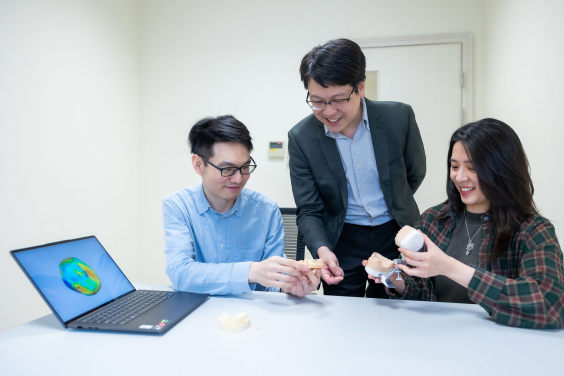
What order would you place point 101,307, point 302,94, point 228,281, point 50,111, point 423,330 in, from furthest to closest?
point 302,94 < point 50,111 < point 228,281 < point 101,307 < point 423,330

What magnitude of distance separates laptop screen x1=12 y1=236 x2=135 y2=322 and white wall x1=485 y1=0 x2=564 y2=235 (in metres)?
2.09

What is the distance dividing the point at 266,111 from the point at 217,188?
2020 millimetres

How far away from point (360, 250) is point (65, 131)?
2.28 meters

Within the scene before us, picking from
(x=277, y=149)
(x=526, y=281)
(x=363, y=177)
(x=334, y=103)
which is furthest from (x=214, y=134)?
(x=277, y=149)

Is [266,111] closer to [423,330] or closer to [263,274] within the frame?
[263,274]

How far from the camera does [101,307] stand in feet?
4.10

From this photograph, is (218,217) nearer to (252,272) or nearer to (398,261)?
(252,272)

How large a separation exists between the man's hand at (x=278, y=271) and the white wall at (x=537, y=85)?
1.47 m

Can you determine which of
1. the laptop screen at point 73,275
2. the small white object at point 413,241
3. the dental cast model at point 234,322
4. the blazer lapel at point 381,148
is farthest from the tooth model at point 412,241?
the laptop screen at point 73,275

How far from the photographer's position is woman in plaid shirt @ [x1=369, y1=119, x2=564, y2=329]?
3.74 feet

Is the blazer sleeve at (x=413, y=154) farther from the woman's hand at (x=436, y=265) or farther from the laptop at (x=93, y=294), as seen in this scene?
the laptop at (x=93, y=294)

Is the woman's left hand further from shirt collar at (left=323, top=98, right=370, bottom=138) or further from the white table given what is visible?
shirt collar at (left=323, top=98, right=370, bottom=138)

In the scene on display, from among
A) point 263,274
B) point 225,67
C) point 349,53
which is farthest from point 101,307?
point 225,67

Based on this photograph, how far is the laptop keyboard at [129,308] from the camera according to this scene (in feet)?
3.70
